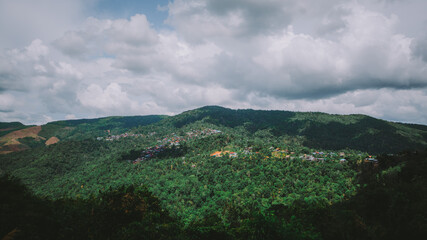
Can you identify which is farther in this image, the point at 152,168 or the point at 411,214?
the point at 152,168

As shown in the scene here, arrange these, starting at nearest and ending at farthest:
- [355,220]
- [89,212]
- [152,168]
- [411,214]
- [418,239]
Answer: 1. [418,239]
2. [355,220]
3. [411,214]
4. [89,212]
5. [152,168]

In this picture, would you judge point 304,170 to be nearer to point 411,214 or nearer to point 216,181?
point 216,181

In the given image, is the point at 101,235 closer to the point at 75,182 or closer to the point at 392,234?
the point at 392,234

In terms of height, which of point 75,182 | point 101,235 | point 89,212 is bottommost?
point 75,182

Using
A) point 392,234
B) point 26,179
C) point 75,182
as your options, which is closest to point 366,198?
point 392,234

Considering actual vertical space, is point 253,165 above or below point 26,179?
above

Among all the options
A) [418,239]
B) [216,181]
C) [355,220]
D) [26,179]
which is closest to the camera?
[418,239]
